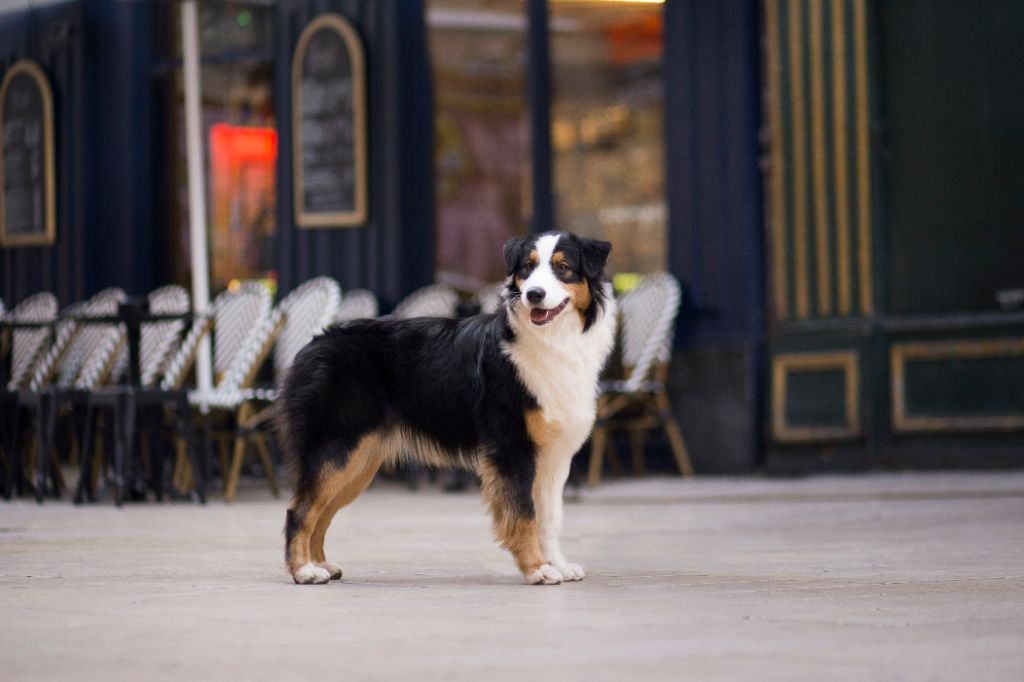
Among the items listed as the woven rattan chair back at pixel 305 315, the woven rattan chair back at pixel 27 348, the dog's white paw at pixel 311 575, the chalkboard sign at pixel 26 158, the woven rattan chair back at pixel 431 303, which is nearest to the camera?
the dog's white paw at pixel 311 575

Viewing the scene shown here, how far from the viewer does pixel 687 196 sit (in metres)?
10.5

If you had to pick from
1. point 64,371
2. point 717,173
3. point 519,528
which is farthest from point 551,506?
point 64,371

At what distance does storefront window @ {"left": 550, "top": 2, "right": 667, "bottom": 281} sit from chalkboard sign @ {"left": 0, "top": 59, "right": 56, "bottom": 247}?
442 cm

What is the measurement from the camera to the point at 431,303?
35.4 ft

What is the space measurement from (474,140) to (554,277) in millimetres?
7382

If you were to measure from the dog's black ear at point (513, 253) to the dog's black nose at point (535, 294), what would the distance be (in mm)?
162

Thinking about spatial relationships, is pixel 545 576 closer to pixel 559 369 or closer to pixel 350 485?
pixel 559 369

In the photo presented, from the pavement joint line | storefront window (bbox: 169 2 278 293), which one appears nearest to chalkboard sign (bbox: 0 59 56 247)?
storefront window (bbox: 169 2 278 293)

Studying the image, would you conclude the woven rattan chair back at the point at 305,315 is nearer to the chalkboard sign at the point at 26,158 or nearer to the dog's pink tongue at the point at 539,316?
the chalkboard sign at the point at 26,158

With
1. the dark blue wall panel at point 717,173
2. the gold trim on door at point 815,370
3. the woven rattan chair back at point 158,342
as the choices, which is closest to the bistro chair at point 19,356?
the woven rattan chair back at point 158,342

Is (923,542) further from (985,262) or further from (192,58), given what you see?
(192,58)

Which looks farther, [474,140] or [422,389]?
[474,140]

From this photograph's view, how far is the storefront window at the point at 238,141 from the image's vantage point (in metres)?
12.5

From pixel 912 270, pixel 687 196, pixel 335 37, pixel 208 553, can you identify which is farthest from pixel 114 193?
pixel 208 553
